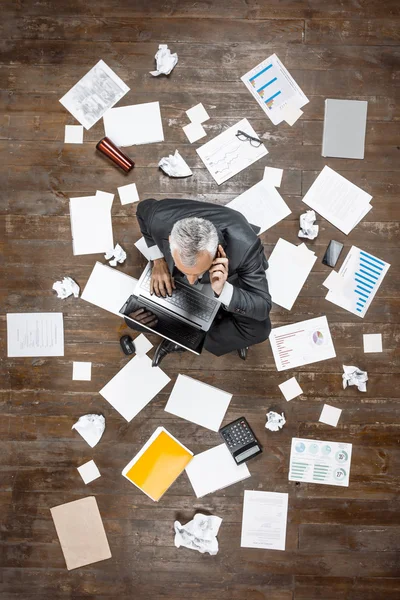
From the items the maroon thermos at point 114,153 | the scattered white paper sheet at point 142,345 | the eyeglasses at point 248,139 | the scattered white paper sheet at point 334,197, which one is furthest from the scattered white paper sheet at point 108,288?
the scattered white paper sheet at point 334,197

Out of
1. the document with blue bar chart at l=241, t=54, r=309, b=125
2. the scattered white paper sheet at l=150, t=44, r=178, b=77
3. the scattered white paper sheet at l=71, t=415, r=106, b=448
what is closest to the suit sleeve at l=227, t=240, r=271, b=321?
the document with blue bar chart at l=241, t=54, r=309, b=125

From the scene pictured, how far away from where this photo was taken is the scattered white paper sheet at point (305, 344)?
Answer: 2.48 m

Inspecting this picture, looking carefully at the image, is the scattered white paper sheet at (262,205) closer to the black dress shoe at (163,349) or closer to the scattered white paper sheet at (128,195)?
the scattered white paper sheet at (128,195)

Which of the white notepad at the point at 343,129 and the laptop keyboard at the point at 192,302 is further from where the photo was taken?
the white notepad at the point at 343,129

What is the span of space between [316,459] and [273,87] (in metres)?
1.93

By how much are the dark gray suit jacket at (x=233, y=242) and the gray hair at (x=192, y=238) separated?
189 mm

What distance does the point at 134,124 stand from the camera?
2469 millimetres

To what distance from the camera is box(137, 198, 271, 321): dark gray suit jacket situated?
77.2 inches

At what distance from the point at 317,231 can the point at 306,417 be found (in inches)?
37.8

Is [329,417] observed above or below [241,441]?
above

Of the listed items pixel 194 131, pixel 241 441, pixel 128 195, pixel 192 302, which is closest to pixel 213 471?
pixel 241 441

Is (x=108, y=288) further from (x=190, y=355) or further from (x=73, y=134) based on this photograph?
(x=73, y=134)

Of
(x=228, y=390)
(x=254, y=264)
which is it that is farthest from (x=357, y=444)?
(x=254, y=264)

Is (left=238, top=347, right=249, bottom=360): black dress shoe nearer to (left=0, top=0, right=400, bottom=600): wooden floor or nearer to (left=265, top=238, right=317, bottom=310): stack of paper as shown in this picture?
(left=0, top=0, right=400, bottom=600): wooden floor
